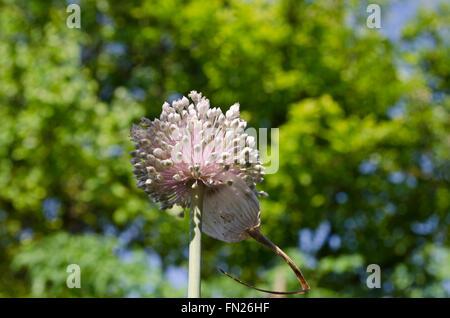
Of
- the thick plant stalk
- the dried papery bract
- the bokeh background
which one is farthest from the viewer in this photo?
the bokeh background

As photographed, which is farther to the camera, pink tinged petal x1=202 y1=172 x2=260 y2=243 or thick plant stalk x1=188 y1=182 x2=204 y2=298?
pink tinged petal x1=202 y1=172 x2=260 y2=243

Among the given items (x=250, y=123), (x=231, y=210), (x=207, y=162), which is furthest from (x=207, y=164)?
(x=250, y=123)

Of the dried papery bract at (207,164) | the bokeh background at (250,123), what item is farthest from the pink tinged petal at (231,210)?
the bokeh background at (250,123)

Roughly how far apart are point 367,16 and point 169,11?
3.48 metres

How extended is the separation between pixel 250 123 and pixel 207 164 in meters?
5.87

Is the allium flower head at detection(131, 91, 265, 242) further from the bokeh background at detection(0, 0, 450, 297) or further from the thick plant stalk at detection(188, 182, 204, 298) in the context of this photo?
the bokeh background at detection(0, 0, 450, 297)

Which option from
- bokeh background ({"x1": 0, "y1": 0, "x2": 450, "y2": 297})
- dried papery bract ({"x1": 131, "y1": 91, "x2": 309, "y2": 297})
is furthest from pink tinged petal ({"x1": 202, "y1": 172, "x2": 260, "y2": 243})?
bokeh background ({"x1": 0, "y1": 0, "x2": 450, "y2": 297})

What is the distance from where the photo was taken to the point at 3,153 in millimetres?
6410

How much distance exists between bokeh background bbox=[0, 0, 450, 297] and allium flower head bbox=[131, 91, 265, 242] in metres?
3.92

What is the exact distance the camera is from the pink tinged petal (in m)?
1.00

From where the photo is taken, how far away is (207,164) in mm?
994

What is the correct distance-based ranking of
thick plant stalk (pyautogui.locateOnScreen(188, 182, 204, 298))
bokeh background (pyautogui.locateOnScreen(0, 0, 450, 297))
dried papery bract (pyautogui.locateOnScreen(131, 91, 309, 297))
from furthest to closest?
bokeh background (pyautogui.locateOnScreen(0, 0, 450, 297))
dried papery bract (pyautogui.locateOnScreen(131, 91, 309, 297))
thick plant stalk (pyautogui.locateOnScreen(188, 182, 204, 298))

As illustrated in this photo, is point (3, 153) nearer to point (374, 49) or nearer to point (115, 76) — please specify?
point (115, 76)
